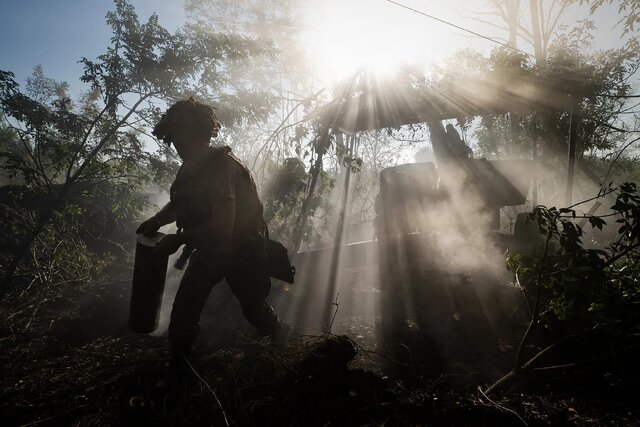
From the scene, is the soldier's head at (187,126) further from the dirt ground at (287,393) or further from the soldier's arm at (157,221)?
the dirt ground at (287,393)

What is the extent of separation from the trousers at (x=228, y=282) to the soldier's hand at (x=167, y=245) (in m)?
0.22

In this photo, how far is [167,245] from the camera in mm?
2158

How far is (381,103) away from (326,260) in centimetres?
307

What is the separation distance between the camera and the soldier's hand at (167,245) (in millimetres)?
2145

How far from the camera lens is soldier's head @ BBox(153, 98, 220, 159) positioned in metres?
2.51

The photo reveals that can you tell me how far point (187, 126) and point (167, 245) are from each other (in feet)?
3.39

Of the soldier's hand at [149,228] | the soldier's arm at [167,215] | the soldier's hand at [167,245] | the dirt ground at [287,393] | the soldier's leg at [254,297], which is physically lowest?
Result: the dirt ground at [287,393]

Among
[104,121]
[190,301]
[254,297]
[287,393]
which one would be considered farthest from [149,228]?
[104,121]

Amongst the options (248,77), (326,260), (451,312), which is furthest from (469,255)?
(248,77)

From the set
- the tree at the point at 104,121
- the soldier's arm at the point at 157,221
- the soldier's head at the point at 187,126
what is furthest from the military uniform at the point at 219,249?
the tree at the point at 104,121

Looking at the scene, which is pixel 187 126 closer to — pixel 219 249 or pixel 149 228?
pixel 149 228

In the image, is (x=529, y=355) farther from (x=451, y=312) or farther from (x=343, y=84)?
(x=343, y=84)

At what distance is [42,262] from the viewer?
618 cm

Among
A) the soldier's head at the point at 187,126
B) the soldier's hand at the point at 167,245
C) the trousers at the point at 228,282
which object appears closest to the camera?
the soldier's hand at the point at 167,245
